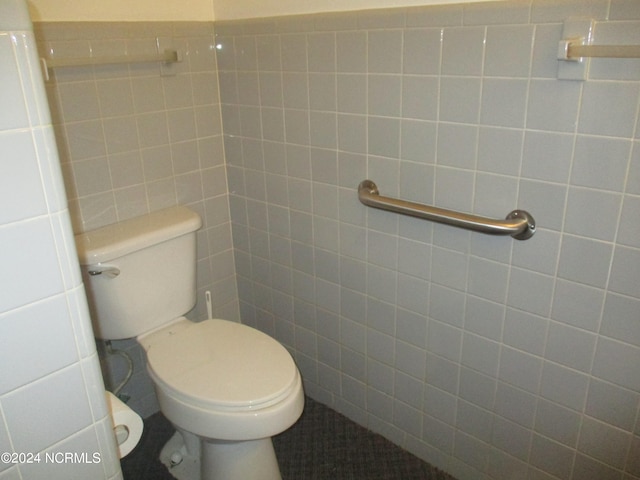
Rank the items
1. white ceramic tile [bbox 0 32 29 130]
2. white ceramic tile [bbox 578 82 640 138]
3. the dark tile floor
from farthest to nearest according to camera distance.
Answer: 1. the dark tile floor
2. white ceramic tile [bbox 578 82 640 138]
3. white ceramic tile [bbox 0 32 29 130]

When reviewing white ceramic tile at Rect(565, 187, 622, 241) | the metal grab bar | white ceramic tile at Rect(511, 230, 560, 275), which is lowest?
white ceramic tile at Rect(511, 230, 560, 275)

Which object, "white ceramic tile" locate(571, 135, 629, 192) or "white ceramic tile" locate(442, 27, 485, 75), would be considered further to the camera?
"white ceramic tile" locate(442, 27, 485, 75)

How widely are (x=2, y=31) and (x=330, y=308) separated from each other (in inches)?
52.2

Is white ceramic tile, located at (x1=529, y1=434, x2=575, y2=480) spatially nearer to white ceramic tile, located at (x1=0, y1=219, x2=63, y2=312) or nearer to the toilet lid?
the toilet lid

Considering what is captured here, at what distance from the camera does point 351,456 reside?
1803mm

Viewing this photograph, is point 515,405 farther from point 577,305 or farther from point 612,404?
point 577,305

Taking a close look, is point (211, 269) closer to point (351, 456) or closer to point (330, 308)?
point (330, 308)

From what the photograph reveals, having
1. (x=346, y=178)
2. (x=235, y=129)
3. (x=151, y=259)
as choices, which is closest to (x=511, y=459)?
(x=346, y=178)

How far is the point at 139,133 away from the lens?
1.73 m

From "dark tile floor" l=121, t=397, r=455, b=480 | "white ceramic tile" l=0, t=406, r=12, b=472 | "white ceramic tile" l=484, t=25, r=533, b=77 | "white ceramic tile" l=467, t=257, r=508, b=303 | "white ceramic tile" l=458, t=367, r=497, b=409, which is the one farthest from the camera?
"dark tile floor" l=121, t=397, r=455, b=480

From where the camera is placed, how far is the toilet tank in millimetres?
1555

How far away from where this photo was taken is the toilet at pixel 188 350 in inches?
55.8

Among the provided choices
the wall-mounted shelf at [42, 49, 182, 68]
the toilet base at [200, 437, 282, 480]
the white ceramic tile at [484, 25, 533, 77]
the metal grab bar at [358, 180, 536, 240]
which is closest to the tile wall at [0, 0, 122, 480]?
the toilet base at [200, 437, 282, 480]

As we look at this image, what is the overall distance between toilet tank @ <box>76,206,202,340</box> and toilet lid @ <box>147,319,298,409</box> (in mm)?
112
